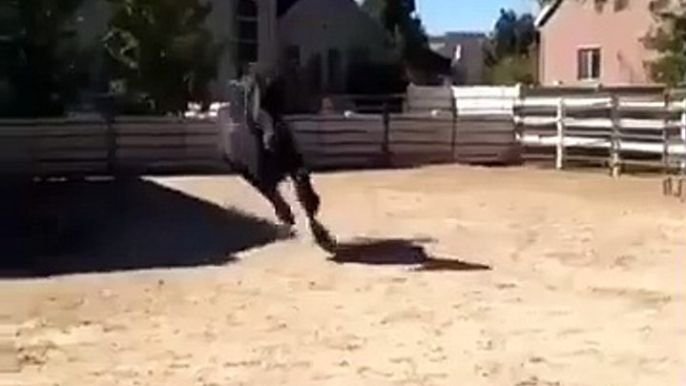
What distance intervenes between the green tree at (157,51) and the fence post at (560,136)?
7701 millimetres

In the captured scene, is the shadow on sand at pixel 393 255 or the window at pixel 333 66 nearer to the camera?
the shadow on sand at pixel 393 255

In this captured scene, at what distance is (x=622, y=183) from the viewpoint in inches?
1010

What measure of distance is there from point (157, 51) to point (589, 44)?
1836 cm

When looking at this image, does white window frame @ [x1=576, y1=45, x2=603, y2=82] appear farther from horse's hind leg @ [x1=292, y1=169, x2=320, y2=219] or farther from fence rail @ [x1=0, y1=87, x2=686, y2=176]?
horse's hind leg @ [x1=292, y1=169, x2=320, y2=219]

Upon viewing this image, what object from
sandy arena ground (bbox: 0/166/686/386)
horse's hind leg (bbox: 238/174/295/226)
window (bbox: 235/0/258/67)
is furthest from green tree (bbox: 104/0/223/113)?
horse's hind leg (bbox: 238/174/295/226)

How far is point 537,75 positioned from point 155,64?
1958 centimetres

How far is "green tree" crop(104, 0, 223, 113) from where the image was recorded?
1282 inches

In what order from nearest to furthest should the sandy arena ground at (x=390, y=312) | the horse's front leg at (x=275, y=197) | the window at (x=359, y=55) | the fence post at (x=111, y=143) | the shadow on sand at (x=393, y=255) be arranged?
1. the sandy arena ground at (x=390, y=312)
2. the shadow on sand at (x=393, y=255)
3. the horse's front leg at (x=275, y=197)
4. the fence post at (x=111, y=143)
5. the window at (x=359, y=55)

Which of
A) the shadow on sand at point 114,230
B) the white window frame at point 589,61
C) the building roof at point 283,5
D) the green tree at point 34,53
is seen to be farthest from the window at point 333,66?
the shadow on sand at point 114,230

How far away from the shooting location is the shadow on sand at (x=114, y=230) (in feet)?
54.7

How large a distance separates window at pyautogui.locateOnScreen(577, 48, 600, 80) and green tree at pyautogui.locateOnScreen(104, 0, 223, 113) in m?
17.1

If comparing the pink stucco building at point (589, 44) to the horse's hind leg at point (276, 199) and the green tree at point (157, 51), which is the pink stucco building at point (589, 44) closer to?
the green tree at point (157, 51)

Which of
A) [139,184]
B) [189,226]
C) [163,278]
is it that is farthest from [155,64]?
[163,278]

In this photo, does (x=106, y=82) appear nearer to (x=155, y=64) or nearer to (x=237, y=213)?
(x=155, y=64)
